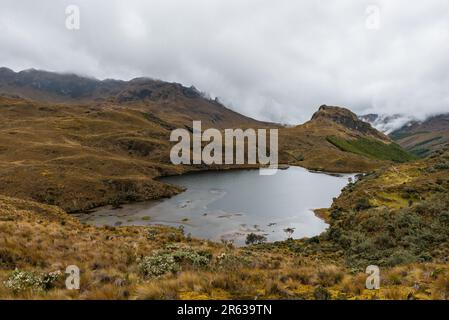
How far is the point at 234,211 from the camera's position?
6900 centimetres

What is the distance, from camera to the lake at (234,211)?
2189 inches

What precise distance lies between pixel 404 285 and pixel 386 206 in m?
40.9

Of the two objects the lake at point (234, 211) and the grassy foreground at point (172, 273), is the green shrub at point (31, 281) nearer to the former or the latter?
the grassy foreground at point (172, 273)

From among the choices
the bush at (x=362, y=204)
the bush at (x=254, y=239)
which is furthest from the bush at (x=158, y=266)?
the bush at (x=362, y=204)

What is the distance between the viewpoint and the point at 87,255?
15.6 meters

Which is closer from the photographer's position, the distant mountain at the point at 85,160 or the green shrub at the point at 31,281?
the green shrub at the point at 31,281

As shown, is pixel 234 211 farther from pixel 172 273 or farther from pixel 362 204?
pixel 172 273

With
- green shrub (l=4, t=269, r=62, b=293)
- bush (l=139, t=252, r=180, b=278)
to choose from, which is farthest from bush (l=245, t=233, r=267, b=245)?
green shrub (l=4, t=269, r=62, b=293)

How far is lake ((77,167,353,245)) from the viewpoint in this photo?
55.6 metres

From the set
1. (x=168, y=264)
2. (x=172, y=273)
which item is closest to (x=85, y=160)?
(x=168, y=264)

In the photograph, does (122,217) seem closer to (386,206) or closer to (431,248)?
(386,206)

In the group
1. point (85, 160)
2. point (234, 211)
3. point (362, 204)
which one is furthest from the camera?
point (85, 160)

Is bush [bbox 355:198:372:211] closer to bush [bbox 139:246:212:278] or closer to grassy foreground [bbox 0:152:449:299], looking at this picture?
grassy foreground [bbox 0:152:449:299]

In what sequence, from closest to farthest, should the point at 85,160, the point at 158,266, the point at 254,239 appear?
the point at 158,266
the point at 254,239
the point at 85,160
